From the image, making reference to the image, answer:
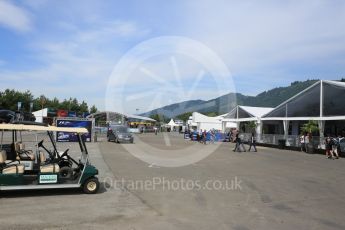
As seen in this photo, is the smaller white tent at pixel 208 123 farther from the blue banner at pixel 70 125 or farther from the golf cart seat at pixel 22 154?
the golf cart seat at pixel 22 154

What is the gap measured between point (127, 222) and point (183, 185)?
493 centimetres

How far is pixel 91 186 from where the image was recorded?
10.5m

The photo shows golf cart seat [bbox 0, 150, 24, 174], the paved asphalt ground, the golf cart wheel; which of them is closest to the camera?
the paved asphalt ground

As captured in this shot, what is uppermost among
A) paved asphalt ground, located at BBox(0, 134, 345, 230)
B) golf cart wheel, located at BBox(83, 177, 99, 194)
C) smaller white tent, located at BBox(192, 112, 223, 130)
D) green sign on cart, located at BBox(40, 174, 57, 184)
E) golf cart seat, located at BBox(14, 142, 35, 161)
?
smaller white tent, located at BBox(192, 112, 223, 130)

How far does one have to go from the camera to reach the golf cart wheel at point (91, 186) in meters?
10.4

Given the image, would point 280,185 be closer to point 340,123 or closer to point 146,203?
point 146,203

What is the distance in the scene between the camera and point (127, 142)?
37906 millimetres

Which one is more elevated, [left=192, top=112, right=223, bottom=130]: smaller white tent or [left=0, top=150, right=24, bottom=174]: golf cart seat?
[left=192, top=112, right=223, bottom=130]: smaller white tent

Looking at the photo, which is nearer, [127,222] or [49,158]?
[127,222]

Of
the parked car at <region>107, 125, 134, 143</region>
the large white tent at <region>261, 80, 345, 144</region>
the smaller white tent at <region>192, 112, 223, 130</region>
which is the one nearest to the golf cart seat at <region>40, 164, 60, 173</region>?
the large white tent at <region>261, 80, 345, 144</region>

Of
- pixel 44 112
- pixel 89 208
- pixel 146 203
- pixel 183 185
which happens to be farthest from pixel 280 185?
pixel 44 112

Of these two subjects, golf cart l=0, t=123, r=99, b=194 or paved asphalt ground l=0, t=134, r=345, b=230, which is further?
golf cart l=0, t=123, r=99, b=194

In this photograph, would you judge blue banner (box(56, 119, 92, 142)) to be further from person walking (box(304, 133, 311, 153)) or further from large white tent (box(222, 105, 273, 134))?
large white tent (box(222, 105, 273, 134))

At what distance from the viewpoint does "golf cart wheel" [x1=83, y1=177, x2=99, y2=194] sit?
409 inches
